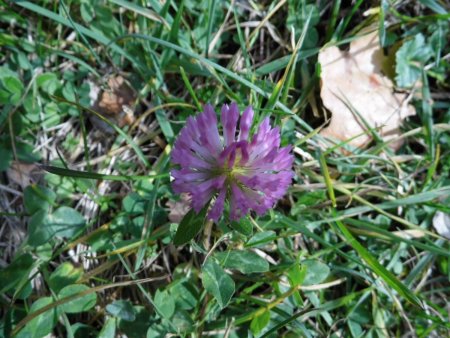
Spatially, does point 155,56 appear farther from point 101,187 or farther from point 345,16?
point 345,16

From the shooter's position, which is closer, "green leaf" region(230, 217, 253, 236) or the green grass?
"green leaf" region(230, 217, 253, 236)

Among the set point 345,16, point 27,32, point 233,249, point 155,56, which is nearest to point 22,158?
point 27,32

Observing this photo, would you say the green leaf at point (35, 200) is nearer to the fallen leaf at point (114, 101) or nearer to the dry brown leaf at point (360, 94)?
the fallen leaf at point (114, 101)

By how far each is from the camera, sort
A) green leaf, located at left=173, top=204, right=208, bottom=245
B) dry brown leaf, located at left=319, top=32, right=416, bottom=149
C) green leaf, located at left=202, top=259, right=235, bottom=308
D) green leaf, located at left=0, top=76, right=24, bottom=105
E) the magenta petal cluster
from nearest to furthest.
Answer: the magenta petal cluster
green leaf, located at left=173, top=204, right=208, bottom=245
green leaf, located at left=202, top=259, right=235, bottom=308
green leaf, located at left=0, top=76, right=24, bottom=105
dry brown leaf, located at left=319, top=32, right=416, bottom=149

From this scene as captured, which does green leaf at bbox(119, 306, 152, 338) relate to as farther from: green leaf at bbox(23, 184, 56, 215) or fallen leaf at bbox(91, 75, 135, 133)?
fallen leaf at bbox(91, 75, 135, 133)

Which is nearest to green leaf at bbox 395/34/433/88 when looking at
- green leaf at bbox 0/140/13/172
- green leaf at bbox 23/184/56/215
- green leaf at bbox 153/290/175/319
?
green leaf at bbox 153/290/175/319

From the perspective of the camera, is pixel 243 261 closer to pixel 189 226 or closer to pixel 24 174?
pixel 189 226
